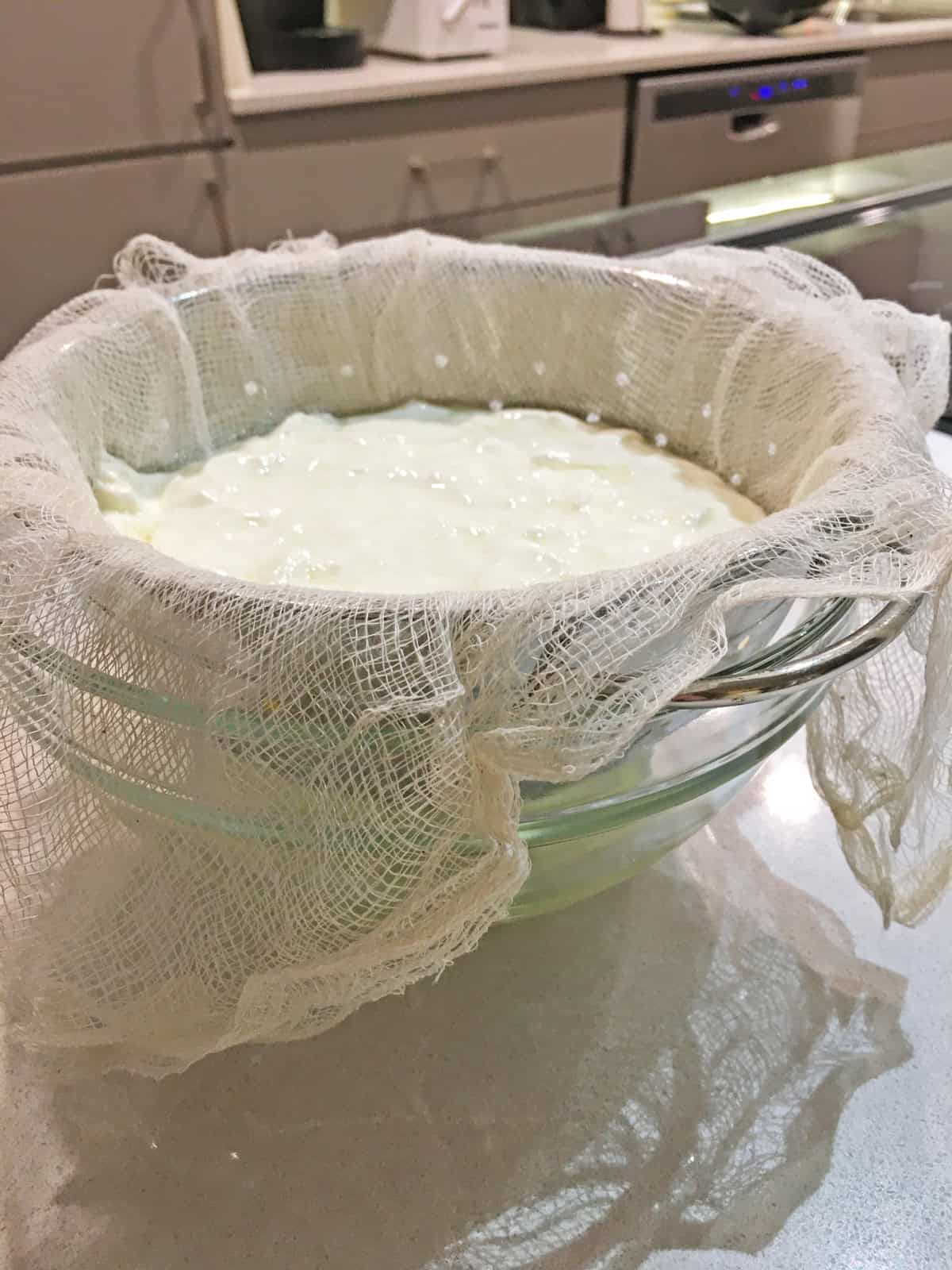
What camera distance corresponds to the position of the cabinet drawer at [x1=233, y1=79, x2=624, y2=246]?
3.97 feet

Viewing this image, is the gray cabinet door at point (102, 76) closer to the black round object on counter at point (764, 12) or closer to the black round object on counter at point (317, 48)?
the black round object on counter at point (317, 48)

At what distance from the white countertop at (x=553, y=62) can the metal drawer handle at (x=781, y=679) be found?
109cm

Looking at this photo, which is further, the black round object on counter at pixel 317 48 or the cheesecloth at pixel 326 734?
the black round object on counter at pixel 317 48

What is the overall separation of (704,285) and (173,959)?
40cm

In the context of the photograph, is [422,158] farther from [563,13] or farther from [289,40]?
[563,13]

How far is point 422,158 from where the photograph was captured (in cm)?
129

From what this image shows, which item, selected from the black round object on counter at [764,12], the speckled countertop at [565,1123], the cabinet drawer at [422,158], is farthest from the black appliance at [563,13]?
the speckled countertop at [565,1123]

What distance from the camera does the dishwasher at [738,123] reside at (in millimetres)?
1453

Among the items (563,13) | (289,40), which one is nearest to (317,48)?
(289,40)

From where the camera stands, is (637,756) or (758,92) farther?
(758,92)

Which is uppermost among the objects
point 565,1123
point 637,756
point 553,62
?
point 553,62

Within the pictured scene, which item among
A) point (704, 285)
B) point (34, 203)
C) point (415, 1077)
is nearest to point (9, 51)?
point (34, 203)

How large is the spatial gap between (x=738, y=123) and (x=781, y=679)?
1.59 m

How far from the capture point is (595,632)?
0.85ft
